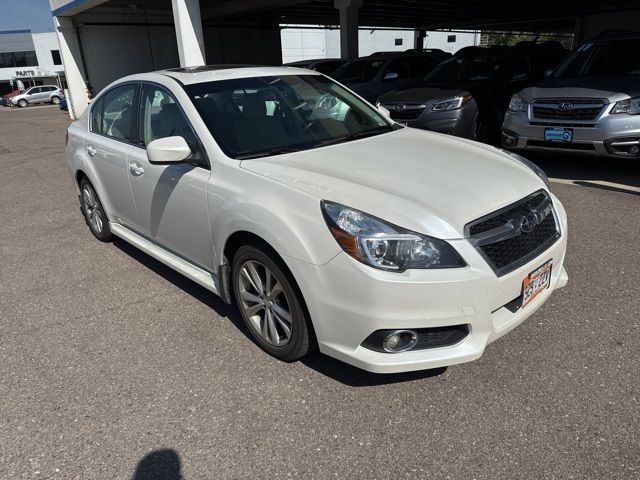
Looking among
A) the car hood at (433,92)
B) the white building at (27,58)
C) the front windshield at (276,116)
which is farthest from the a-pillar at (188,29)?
the white building at (27,58)

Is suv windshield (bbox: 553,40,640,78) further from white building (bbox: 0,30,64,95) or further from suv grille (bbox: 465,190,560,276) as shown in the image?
white building (bbox: 0,30,64,95)

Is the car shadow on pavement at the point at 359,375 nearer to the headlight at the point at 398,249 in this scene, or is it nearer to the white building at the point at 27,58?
the headlight at the point at 398,249

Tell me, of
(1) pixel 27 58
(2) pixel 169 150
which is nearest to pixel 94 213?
(2) pixel 169 150

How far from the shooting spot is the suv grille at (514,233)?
7.97 feet

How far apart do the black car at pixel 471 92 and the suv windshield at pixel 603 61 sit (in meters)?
1.07

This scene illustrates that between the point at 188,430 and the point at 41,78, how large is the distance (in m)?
70.5

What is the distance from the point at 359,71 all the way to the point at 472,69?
144 inches

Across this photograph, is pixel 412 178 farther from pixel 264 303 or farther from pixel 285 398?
pixel 285 398

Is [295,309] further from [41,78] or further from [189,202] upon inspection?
[41,78]

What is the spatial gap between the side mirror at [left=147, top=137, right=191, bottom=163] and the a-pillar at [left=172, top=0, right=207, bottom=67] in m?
9.74

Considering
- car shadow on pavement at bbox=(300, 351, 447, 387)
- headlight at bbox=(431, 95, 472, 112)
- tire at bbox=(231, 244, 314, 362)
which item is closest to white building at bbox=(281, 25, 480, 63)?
headlight at bbox=(431, 95, 472, 112)

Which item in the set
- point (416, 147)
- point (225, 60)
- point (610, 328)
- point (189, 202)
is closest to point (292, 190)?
point (189, 202)

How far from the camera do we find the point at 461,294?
2.33 metres

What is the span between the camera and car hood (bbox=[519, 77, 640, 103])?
19.7 ft
